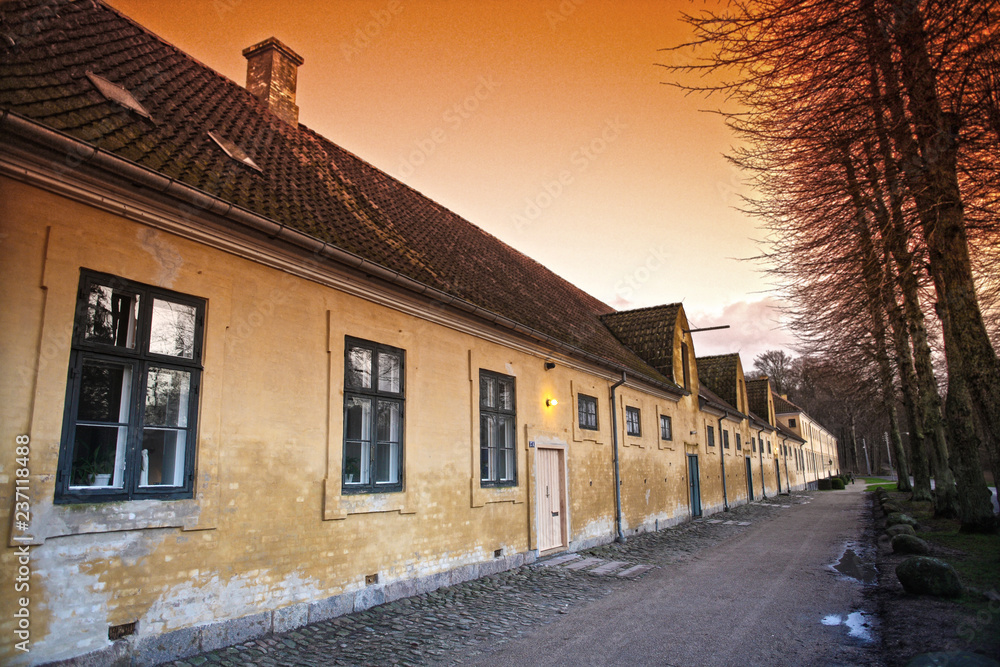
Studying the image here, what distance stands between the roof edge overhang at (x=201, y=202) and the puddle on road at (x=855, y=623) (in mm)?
6274

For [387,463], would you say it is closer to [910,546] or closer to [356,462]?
[356,462]

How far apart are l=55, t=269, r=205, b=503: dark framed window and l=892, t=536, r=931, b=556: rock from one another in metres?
11.0

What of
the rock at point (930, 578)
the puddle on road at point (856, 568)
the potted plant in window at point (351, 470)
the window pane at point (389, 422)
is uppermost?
the window pane at point (389, 422)

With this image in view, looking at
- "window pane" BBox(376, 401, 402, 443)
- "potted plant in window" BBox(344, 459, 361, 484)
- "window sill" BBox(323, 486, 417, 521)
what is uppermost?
"window pane" BBox(376, 401, 402, 443)

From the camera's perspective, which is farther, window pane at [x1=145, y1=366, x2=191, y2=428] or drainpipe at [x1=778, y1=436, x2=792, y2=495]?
drainpipe at [x1=778, y1=436, x2=792, y2=495]

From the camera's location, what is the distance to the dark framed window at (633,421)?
16.5 m

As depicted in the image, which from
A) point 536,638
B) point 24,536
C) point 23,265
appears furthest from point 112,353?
point 536,638

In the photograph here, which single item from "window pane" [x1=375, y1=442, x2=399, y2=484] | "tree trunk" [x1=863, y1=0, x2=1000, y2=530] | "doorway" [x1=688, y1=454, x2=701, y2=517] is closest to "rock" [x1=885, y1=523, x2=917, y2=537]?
"tree trunk" [x1=863, y1=0, x2=1000, y2=530]

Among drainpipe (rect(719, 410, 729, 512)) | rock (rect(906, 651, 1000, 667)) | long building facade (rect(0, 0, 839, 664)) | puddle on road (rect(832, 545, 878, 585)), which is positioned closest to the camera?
rock (rect(906, 651, 1000, 667))

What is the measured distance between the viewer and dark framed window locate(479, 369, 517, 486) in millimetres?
10508

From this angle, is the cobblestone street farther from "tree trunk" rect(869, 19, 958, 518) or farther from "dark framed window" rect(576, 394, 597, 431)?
"tree trunk" rect(869, 19, 958, 518)

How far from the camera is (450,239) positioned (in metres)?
13.6
